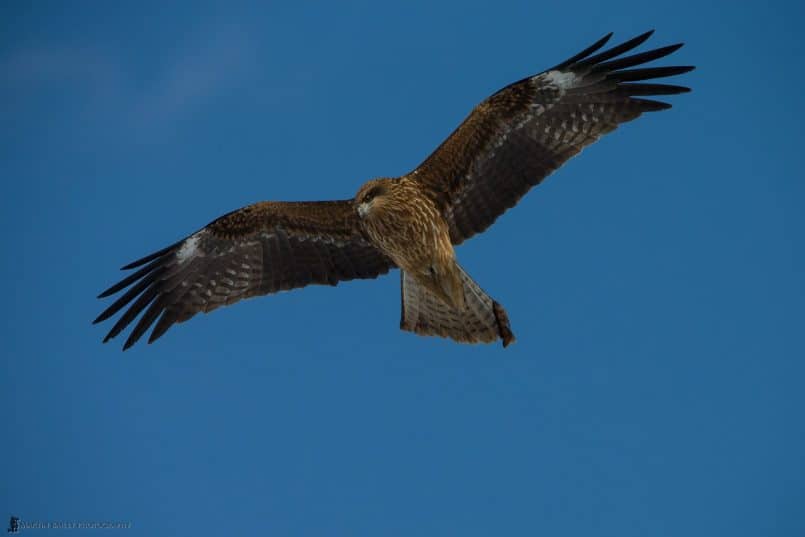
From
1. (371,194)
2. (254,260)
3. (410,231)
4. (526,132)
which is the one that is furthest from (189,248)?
(526,132)

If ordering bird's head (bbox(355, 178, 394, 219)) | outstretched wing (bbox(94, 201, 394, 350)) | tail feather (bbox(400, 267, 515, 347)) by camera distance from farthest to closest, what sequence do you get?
outstretched wing (bbox(94, 201, 394, 350)), tail feather (bbox(400, 267, 515, 347)), bird's head (bbox(355, 178, 394, 219))

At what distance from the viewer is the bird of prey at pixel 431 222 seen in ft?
31.8

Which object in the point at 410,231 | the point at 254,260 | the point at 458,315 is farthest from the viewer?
the point at 254,260

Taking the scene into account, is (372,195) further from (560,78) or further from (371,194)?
(560,78)

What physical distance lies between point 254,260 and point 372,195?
1757 mm

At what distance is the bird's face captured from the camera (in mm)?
9562

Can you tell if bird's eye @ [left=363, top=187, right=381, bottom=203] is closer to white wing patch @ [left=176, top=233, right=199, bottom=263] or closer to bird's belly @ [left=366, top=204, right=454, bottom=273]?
bird's belly @ [left=366, top=204, right=454, bottom=273]

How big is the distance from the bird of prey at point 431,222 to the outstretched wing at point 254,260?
1 cm

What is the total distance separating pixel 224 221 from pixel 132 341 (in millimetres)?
1577

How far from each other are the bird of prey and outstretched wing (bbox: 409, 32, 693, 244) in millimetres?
10

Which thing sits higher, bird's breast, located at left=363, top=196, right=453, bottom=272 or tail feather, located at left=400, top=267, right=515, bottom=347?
bird's breast, located at left=363, top=196, right=453, bottom=272

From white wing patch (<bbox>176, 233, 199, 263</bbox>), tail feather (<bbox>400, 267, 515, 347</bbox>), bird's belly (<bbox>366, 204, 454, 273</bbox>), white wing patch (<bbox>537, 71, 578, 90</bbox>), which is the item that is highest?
white wing patch (<bbox>176, 233, 199, 263</bbox>)

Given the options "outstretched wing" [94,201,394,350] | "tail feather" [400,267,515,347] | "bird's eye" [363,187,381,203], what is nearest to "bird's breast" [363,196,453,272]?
"bird's eye" [363,187,381,203]

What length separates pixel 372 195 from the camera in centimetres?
963
